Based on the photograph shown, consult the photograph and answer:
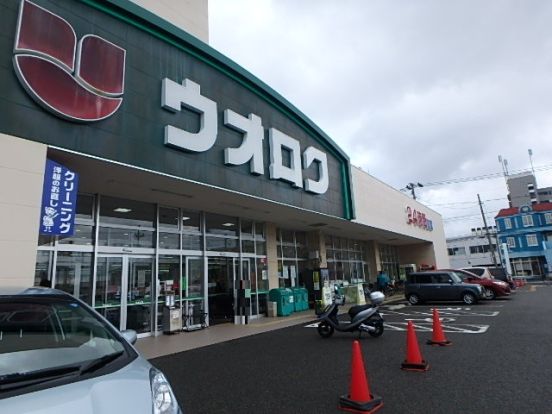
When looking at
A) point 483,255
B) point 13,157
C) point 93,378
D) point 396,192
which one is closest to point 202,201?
point 13,157

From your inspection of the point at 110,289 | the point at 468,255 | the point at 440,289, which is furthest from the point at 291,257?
the point at 468,255

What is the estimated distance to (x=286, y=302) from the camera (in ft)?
49.6

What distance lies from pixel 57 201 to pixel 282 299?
980cm

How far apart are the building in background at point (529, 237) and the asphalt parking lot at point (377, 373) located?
158 feet

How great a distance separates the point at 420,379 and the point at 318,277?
12.0 m

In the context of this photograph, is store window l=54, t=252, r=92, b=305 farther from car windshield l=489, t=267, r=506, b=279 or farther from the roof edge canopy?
car windshield l=489, t=267, r=506, b=279

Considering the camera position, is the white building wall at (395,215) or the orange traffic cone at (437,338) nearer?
the orange traffic cone at (437,338)

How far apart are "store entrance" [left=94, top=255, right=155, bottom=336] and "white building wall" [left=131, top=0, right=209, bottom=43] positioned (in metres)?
8.40

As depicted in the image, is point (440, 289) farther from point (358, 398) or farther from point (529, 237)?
point (529, 237)

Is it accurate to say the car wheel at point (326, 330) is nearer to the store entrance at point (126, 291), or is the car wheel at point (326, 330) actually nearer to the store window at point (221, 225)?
the store entrance at point (126, 291)

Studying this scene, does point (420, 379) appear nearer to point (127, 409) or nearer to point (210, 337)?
point (127, 409)

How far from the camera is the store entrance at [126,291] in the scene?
9.92 meters

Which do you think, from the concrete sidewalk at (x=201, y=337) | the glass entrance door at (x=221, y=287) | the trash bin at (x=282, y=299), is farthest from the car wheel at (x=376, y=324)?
the trash bin at (x=282, y=299)

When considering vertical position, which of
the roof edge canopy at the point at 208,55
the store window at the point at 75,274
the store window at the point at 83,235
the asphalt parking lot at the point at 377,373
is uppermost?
the roof edge canopy at the point at 208,55
